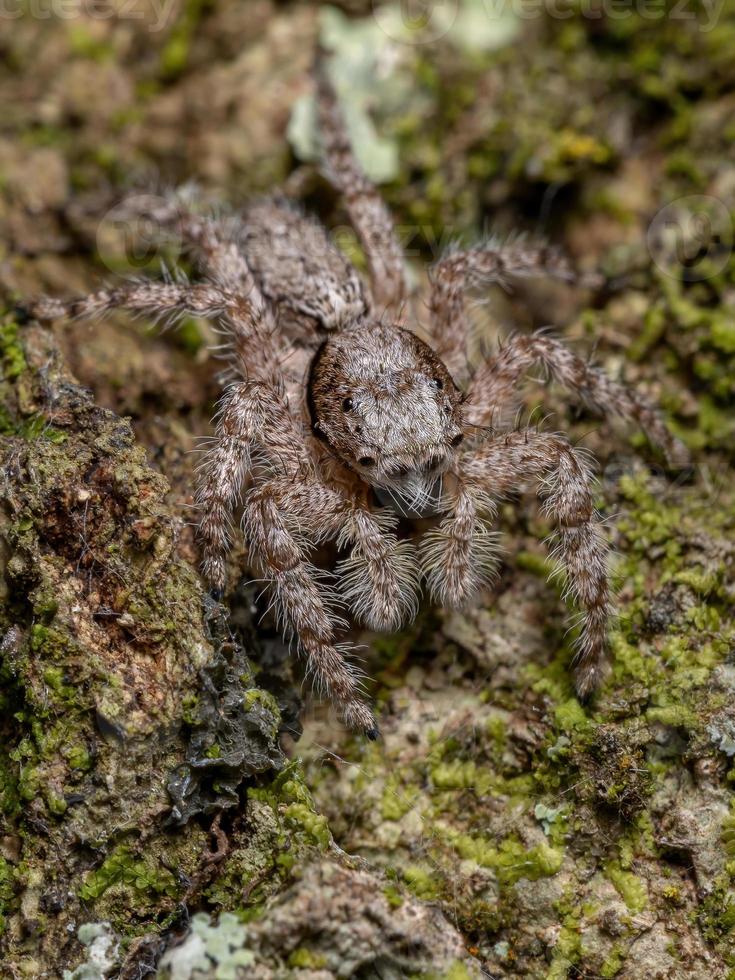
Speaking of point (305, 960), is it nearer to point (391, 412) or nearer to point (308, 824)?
point (308, 824)

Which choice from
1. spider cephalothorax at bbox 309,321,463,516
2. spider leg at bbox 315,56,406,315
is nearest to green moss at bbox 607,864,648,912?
spider cephalothorax at bbox 309,321,463,516

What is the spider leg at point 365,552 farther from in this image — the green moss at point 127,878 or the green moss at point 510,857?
the green moss at point 127,878

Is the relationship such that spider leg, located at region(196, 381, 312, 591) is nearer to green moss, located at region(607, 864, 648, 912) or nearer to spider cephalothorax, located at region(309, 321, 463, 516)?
spider cephalothorax, located at region(309, 321, 463, 516)

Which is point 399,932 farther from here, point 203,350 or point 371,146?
point 371,146

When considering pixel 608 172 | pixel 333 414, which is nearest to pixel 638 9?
pixel 608 172

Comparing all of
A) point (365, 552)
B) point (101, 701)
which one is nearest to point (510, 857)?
point (365, 552)

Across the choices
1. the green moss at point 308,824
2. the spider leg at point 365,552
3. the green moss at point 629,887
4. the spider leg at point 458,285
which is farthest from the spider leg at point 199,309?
the green moss at point 629,887

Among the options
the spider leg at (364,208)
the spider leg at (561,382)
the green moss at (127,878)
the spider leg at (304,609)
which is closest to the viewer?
the green moss at (127,878)
